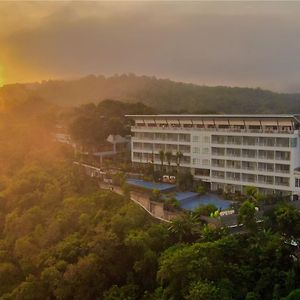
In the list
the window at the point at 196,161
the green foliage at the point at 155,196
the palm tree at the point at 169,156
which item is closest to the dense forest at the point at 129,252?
the green foliage at the point at 155,196

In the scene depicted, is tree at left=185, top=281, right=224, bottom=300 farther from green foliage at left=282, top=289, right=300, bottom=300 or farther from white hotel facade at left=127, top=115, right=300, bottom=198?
white hotel facade at left=127, top=115, right=300, bottom=198

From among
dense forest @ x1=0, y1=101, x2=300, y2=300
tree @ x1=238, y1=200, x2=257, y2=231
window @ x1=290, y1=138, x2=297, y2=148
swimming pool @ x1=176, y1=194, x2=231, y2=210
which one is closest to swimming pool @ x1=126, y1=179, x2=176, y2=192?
swimming pool @ x1=176, y1=194, x2=231, y2=210

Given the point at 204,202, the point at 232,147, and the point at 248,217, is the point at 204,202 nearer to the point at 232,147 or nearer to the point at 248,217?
the point at 232,147

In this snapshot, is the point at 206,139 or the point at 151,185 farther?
the point at 206,139

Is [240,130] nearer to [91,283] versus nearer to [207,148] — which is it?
[207,148]

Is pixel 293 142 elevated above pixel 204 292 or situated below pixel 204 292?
above

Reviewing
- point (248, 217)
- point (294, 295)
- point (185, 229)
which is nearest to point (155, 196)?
point (185, 229)

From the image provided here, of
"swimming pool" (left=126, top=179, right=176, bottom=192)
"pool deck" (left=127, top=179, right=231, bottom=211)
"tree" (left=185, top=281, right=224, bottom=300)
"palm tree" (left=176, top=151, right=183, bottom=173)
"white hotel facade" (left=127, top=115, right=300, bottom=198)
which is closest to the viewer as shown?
"tree" (left=185, top=281, right=224, bottom=300)
